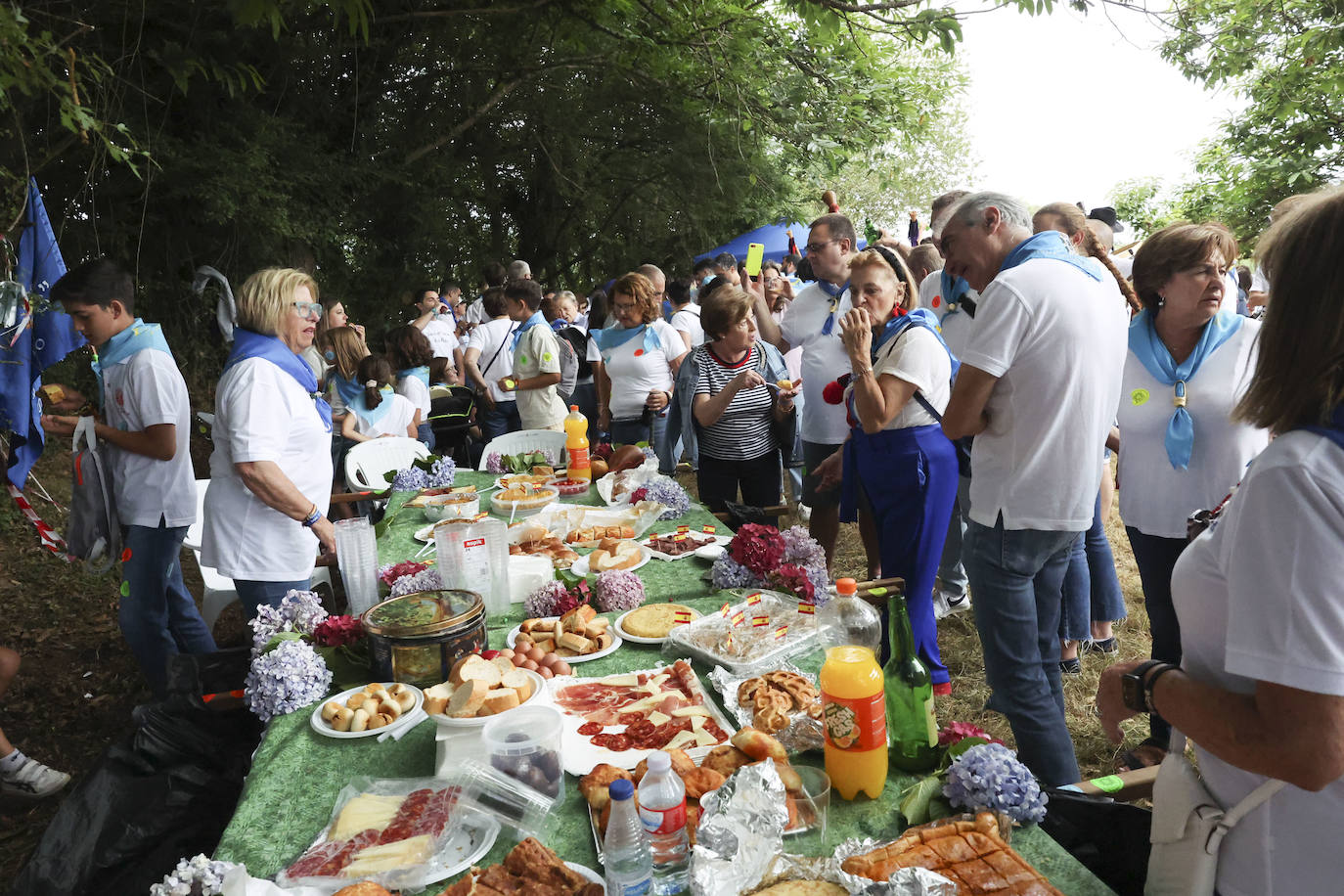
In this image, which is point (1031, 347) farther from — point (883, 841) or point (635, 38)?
point (635, 38)

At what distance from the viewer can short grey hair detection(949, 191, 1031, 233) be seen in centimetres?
271

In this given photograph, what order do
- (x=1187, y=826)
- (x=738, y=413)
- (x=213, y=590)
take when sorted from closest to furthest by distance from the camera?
(x=1187, y=826) → (x=213, y=590) → (x=738, y=413)

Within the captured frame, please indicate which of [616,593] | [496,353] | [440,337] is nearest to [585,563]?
[616,593]

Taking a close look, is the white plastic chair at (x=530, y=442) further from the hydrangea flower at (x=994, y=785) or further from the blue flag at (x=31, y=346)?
the hydrangea flower at (x=994, y=785)

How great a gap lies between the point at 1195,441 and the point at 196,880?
10.1 ft

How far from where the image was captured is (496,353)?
714 centimetres

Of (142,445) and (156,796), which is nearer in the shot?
(156,796)

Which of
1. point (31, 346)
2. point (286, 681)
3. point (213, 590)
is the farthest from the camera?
point (213, 590)

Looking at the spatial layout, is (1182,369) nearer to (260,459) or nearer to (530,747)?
(530,747)

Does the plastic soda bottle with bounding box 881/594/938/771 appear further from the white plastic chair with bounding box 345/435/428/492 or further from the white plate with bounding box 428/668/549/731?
the white plastic chair with bounding box 345/435/428/492

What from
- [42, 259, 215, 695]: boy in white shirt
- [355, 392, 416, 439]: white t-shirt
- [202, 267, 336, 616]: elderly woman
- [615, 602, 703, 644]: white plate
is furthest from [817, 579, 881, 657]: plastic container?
[355, 392, 416, 439]: white t-shirt

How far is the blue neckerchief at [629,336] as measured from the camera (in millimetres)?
5676

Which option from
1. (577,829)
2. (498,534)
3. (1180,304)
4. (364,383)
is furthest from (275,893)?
(364,383)

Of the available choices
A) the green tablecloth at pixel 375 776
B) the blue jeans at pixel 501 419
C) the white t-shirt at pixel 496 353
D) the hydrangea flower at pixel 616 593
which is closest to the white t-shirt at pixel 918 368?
the hydrangea flower at pixel 616 593
